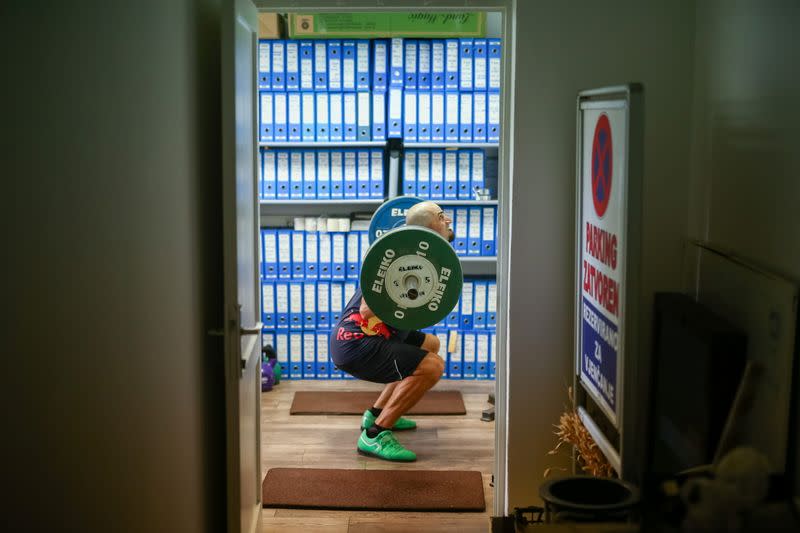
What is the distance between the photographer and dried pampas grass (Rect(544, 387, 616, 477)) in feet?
9.44

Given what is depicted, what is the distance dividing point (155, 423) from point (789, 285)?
1508mm

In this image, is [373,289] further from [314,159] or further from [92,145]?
[314,159]

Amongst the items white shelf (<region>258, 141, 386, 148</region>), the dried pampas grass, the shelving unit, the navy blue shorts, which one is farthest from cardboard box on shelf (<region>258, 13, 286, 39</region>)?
the dried pampas grass

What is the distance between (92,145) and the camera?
193cm

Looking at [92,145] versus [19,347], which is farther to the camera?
[92,145]

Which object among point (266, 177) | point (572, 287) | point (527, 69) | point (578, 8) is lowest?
point (572, 287)

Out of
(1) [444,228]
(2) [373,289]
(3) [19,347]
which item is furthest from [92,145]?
(1) [444,228]

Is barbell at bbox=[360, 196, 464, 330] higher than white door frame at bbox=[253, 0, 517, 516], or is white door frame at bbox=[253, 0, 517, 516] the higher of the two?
white door frame at bbox=[253, 0, 517, 516]

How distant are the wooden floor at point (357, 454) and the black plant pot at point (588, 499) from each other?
1423 mm

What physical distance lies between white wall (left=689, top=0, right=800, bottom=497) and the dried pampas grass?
2.31 feet

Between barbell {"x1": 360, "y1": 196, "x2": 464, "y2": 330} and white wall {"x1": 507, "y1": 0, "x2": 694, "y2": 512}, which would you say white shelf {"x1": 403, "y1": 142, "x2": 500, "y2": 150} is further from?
white wall {"x1": 507, "y1": 0, "x2": 694, "y2": 512}

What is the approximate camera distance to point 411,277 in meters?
3.56

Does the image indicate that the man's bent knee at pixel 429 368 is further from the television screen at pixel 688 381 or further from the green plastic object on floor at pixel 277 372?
the television screen at pixel 688 381

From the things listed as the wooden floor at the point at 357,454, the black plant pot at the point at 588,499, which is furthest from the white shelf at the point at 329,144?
the black plant pot at the point at 588,499
